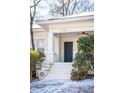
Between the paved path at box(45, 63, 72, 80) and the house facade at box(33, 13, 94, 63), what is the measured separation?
923mm

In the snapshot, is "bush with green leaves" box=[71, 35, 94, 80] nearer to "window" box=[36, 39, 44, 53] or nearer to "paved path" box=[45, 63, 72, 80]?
"paved path" box=[45, 63, 72, 80]

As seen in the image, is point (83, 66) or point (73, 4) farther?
point (73, 4)

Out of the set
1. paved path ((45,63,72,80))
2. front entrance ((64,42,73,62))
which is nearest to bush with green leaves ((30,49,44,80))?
paved path ((45,63,72,80))

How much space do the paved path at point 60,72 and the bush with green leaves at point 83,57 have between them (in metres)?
0.90

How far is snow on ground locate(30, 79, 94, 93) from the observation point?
35.2 ft

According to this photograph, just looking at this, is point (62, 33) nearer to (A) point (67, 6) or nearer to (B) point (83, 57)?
(B) point (83, 57)

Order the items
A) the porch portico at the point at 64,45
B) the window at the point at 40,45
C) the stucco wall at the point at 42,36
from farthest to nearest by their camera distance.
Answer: the window at the point at 40,45, the stucco wall at the point at 42,36, the porch portico at the point at 64,45

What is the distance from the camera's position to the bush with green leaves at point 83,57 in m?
11.9

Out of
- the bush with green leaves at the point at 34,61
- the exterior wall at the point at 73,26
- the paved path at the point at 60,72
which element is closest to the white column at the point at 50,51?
the exterior wall at the point at 73,26

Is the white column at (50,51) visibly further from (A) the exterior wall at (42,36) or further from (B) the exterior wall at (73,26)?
(A) the exterior wall at (42,36)
